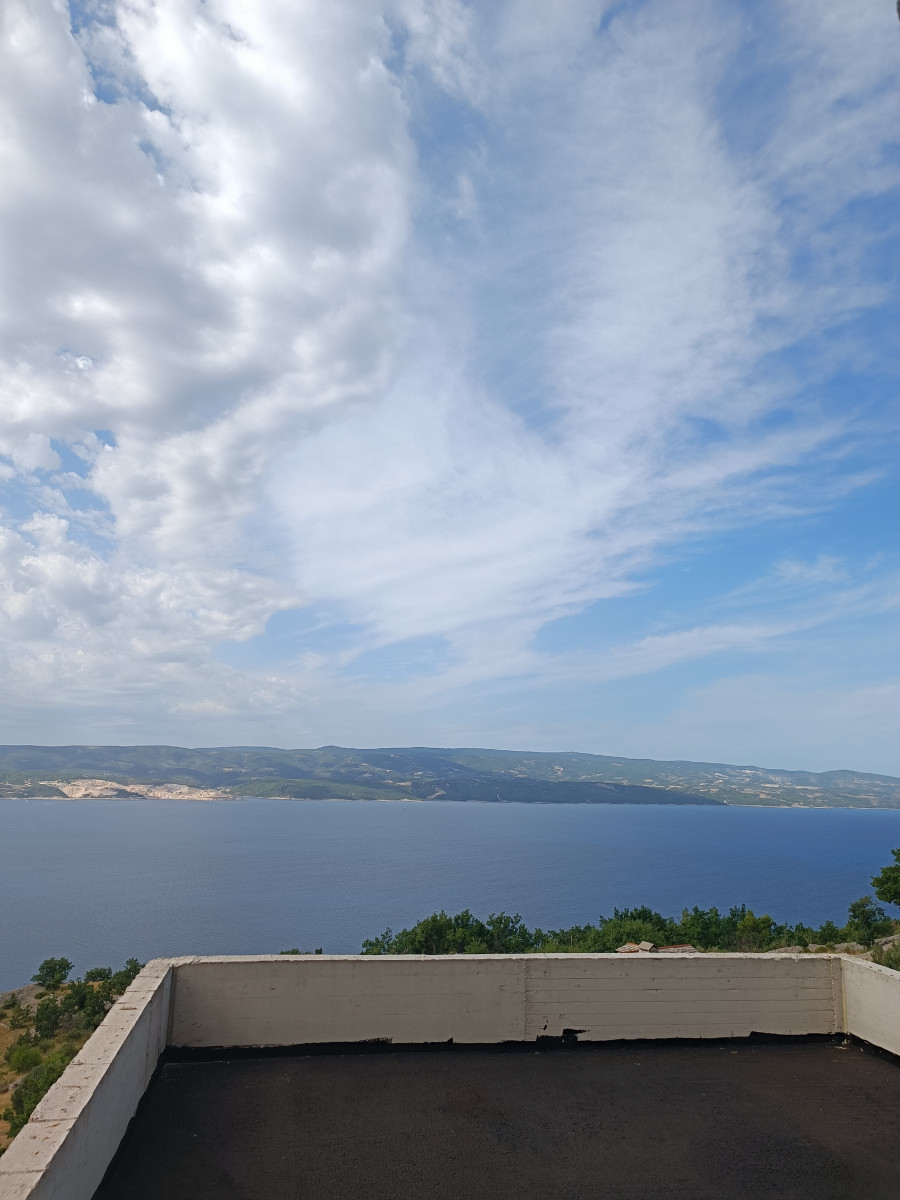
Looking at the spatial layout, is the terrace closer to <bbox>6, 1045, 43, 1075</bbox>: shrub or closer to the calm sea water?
<bbox>6, 1045, 43, 1075</bbox>: shrub

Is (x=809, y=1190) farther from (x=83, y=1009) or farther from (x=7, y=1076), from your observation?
(x=83, y=1009)

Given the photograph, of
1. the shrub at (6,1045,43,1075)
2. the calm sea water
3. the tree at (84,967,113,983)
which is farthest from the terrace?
the calm sea water

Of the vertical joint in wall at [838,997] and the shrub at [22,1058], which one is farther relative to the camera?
the shrub at [22,1058]

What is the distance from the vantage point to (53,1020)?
38.2 m

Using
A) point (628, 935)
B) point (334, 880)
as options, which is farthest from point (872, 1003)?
point (334, 880)

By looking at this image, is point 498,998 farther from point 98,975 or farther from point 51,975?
point 98,975

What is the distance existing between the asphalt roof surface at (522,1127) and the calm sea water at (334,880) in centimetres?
6172

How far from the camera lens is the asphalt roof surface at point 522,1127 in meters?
4.56

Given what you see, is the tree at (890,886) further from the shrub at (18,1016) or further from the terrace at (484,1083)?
the shrub at (18,1016)

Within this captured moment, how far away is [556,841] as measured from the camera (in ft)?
519

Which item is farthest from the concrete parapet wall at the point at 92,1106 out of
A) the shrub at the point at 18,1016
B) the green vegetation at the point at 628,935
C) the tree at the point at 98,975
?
the tree at the point at 98,975

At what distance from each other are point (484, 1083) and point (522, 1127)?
0.66 m

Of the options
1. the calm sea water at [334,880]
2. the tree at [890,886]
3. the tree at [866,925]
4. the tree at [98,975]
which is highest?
the tree at [890,886]

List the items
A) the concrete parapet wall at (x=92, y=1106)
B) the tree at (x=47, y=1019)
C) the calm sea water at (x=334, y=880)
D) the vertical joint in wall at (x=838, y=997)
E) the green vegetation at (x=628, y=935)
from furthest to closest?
1. the calm sea water at (x=334, y=880)
2. the green vegetation at (x=628, y=935)
3. the tree at (x=47, y=1019)
4. the vertical joint in wall at (x=838, y=997)
5. the concrete parapet wall at (x=92, y=1106)
